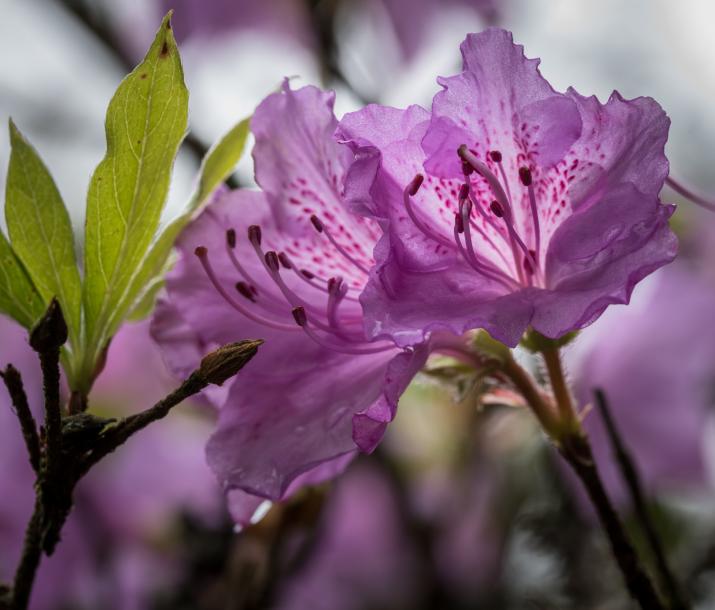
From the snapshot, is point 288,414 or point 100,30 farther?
point 100,30

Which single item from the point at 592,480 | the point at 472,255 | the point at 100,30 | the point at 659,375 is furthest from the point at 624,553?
the point at 100,30

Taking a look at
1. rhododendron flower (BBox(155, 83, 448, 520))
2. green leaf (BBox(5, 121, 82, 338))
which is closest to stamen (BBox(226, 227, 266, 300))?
rhododendron flower (BBox(155, 83, 448, 520))

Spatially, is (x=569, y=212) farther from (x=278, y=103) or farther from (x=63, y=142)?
(x=63, y=142)

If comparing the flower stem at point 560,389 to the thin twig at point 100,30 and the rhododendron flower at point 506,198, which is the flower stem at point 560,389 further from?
the thin twig at point 100,30

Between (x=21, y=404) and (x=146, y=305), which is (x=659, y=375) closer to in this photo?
(x=146, y=305)

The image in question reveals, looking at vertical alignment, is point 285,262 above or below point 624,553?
above

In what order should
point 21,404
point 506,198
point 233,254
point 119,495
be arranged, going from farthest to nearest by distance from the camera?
point 119,495
point 233,254
point 506,198
point 21,404

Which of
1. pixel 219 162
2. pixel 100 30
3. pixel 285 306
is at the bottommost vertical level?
pixel 285 306

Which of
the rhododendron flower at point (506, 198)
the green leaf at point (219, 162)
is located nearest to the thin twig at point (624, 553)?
the rhododendron flower at point (506, 198)
